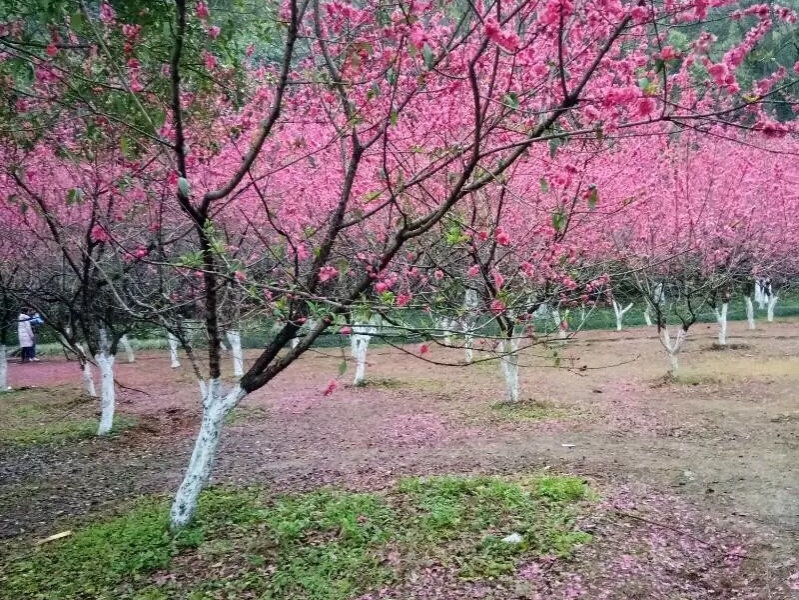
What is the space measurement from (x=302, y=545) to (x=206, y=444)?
3.66 feet

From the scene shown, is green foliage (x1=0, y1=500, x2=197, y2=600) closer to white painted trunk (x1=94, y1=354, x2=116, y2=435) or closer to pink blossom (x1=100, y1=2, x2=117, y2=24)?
pink blossom (x1=100, y1=2, x2=117, y2=24)

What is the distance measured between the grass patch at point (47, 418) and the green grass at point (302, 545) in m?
4.36

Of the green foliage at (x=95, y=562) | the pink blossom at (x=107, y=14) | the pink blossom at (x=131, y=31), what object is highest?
the pink blossom at (x=107, y=14)

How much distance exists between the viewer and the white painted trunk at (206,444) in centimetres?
503

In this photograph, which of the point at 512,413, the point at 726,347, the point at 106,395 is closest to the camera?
the point at 106,395

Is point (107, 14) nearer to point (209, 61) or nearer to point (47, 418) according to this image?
point (209, 61)

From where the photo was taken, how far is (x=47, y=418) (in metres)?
11.4

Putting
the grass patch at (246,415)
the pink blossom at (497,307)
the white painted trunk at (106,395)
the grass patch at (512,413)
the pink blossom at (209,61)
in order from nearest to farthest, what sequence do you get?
the pink blossom at (497,307) → the pink blossom at (209,61) → the white painted trunk at (106,395) → the grass patch at (512,413) → the grass patch at (246,415)

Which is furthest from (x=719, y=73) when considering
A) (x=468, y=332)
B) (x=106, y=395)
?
(x=106, y=395)

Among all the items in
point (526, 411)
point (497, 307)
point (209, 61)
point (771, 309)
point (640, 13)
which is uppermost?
point (209, 61)

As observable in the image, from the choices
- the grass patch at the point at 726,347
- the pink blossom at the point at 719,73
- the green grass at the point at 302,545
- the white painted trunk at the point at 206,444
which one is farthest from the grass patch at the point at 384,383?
the pink blossom at the point at 719,73

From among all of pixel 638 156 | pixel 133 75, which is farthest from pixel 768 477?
pixel 133 75

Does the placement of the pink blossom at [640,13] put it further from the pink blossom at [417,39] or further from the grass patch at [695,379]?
the grass patch at [695,379]

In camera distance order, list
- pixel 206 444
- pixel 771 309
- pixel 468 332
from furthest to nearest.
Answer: pixel 771 309 → pixel 206 444 → pixel 468 332
